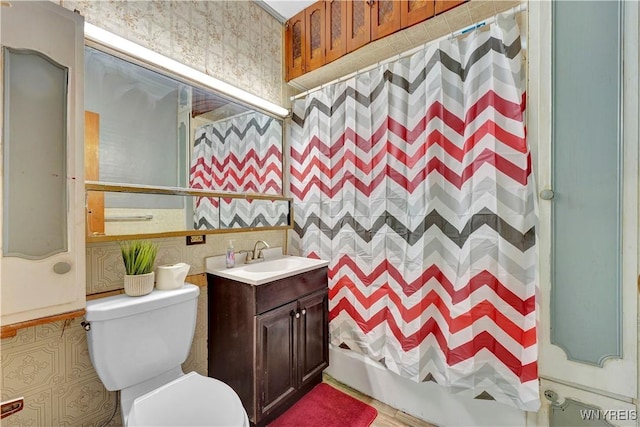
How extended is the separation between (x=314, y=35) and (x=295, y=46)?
19 cm

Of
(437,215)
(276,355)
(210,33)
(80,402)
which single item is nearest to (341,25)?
(210,33)

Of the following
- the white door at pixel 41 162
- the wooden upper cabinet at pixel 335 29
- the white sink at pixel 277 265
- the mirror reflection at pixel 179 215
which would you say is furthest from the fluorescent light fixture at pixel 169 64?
the white sink at pixel 277 265

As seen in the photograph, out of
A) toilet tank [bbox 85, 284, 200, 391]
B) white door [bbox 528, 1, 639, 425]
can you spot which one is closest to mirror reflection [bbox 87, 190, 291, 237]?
toilet tank [bbox 85, 284, 200, 391]

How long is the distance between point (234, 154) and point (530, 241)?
1.70 meters

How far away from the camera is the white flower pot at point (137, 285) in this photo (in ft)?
3.73

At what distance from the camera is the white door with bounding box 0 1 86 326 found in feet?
2.70

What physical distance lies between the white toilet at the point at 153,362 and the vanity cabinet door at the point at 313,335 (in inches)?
22.6

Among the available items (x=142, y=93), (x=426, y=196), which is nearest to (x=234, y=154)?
(x=142, y=93)

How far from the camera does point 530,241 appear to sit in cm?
121

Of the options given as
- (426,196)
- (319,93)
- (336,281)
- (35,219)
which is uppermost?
(319,93)

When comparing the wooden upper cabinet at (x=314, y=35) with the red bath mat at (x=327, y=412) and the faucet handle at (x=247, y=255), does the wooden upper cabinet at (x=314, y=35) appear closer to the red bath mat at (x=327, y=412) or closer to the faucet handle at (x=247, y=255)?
the faucet handle at (x=247, y=255)

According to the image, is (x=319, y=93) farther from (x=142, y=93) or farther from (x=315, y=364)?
(x=315, y=364)

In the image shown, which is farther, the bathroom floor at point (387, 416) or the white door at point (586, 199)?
the bathroom floor at point (387, 416)

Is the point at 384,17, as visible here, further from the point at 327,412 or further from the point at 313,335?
the point at 327,412
